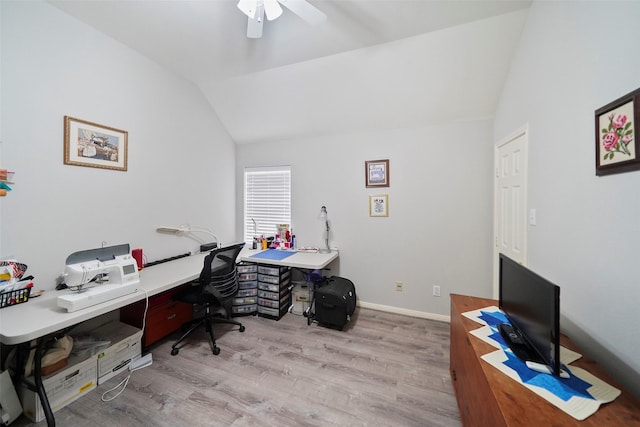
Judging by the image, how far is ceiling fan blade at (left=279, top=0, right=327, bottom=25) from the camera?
1354mm

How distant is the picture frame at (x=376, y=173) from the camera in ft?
9.43

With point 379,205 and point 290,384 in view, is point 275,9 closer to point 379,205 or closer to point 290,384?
point 379,205

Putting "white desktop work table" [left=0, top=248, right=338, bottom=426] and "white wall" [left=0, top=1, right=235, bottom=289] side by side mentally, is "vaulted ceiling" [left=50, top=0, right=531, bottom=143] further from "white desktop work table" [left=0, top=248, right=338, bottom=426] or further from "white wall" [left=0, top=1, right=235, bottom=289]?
"white desktop work table" [left=0, top=248, right=338, bottom=426]

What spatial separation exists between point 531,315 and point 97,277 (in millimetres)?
2677

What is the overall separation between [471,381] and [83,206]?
2986 mm

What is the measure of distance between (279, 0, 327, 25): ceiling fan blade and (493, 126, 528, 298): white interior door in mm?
1699

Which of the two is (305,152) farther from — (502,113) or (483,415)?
(483,415)

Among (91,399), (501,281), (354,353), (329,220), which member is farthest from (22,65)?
(501,281)

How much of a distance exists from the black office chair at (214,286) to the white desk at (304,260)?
37 centimetres

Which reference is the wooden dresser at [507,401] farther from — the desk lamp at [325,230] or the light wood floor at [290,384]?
the desk lamp at [325,230]

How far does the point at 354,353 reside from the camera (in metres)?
2.14

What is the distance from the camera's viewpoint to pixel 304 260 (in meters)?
2.71

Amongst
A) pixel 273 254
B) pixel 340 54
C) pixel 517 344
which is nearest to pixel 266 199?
pixel 273 254

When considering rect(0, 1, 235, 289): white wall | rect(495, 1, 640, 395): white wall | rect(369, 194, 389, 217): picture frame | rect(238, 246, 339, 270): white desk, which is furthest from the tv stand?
rect(0, 1, 235, 289): white wall
